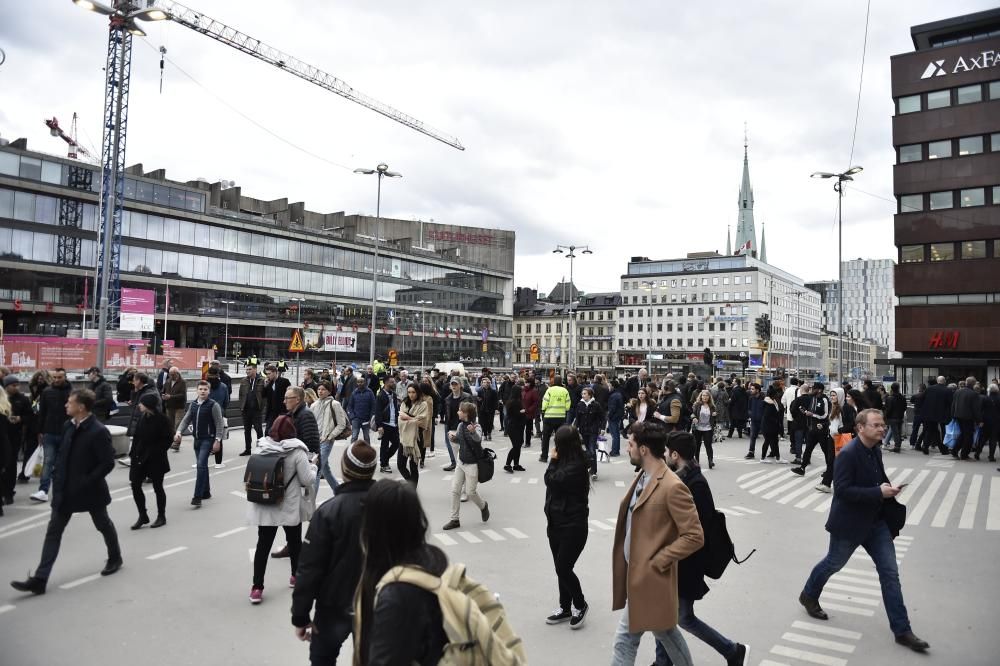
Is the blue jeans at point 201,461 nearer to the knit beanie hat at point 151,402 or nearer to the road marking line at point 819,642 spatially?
the knit beanie hat at point 151,402

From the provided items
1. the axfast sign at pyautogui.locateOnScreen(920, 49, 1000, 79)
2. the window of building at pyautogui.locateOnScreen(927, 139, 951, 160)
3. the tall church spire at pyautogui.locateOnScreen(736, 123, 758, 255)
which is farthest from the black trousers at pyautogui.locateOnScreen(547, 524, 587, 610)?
the tall church spire at pyautogui.locateOnScreen(736, 123, 758, 255)

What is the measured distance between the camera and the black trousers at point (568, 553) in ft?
17.8

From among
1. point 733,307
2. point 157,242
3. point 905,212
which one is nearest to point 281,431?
point 905,212

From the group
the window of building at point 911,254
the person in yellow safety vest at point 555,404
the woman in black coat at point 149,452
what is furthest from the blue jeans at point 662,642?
the window of building at point 911,254

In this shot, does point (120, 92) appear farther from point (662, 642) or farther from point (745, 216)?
point (745, 216)

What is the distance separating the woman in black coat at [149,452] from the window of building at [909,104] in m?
43.2

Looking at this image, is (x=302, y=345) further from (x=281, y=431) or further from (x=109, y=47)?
(x=109, y=47)

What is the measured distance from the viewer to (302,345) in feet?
72.0

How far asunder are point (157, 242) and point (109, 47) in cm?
1694

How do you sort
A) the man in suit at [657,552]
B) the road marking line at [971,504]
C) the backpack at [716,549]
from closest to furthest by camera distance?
Result: the man in suit at [657,552] → the backpack at [716,549] → the road marking line at [971,504]

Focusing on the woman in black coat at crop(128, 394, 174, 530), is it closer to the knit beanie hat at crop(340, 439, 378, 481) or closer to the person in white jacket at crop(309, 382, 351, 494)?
the person in white jacket at crop(309, 382, 351, 494)

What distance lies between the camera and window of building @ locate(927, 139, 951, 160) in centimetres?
3666

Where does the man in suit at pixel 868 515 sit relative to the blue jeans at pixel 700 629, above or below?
above

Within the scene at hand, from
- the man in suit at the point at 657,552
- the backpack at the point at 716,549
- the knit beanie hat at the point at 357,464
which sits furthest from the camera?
the backpack at the point at 716,549
